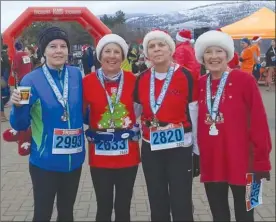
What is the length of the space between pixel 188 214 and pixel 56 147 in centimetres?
123

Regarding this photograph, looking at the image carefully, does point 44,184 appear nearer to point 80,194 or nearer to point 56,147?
point 56,147

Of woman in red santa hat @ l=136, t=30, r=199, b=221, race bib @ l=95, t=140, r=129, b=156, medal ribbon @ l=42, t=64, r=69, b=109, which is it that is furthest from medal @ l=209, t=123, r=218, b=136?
medal ribbon @ l=42, t=64, r=69, b=109

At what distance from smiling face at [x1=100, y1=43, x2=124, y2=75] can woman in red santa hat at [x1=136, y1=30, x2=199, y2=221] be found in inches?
8.8

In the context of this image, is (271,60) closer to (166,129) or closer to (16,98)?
(166,129)

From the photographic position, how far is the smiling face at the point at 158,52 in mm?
3426

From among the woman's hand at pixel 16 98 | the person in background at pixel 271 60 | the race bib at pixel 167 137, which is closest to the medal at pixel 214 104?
the race bib at pixel 167 137

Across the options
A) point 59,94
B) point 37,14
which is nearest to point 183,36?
point 59,94

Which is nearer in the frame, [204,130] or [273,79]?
[204,130]

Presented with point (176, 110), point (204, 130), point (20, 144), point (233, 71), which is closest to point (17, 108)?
point (20, 144)

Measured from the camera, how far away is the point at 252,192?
10.7 ft

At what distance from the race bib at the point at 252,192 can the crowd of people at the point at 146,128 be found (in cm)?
4

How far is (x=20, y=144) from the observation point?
11.1 ft

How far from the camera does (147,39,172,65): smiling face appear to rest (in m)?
3.43

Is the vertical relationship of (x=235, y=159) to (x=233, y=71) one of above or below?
below
